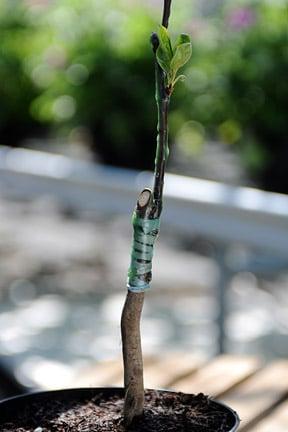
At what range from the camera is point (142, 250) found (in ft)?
4.86

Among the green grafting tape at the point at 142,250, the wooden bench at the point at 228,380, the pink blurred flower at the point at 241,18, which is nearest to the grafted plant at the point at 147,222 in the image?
the green grafting tape at the point at 142,250

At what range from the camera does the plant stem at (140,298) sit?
1.45 m

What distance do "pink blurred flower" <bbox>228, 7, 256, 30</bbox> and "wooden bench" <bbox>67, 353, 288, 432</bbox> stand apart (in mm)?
2138

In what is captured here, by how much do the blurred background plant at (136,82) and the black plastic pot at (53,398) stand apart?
2398 mm

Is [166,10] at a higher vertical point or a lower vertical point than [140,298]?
higher

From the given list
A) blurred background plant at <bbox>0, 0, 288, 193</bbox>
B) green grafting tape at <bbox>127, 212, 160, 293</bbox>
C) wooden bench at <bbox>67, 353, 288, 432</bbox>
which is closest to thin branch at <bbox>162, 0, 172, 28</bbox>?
green grafting tape at <bbox>127, 212, 160, 293</bbox>

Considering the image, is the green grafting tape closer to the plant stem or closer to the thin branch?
the plant stem

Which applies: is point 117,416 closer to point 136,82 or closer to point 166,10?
point 166,10

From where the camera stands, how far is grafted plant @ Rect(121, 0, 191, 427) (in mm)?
1419

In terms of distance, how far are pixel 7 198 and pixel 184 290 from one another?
7.13 ft

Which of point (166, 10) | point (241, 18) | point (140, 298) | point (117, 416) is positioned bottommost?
point (117, 416)

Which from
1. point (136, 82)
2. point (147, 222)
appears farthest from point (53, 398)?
point (136, 82)

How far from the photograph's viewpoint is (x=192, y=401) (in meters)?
1.58

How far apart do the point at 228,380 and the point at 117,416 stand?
0.61m
